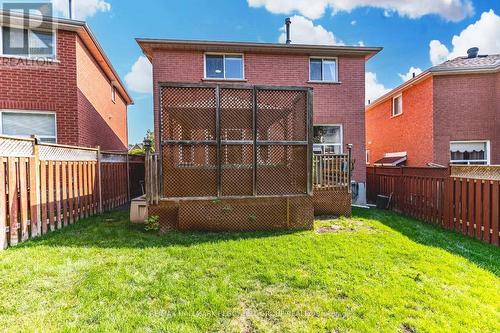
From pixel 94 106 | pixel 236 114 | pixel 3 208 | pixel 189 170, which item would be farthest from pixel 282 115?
pixel 94 106

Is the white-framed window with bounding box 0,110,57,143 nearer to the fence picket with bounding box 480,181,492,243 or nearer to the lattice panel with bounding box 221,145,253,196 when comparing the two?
the lattice panel with bounding box 221,145,253,196

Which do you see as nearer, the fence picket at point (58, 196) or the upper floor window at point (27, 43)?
the fence picket at point (58, 196)

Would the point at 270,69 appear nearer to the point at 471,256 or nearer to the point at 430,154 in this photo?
the point at 430,154

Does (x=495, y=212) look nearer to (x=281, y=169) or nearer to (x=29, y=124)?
(x=281, y=169)

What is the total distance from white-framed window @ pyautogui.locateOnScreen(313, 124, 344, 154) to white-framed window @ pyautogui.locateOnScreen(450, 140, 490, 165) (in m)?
5.14

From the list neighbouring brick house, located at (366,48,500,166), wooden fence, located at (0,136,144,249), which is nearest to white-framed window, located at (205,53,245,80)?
wooden fence, located at (0,136,144,249)

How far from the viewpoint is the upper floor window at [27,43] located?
8.27m

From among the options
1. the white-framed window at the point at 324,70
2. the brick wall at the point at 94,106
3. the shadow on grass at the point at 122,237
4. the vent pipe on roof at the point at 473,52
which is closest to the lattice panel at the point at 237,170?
the shadow on grass at the point at 122,237

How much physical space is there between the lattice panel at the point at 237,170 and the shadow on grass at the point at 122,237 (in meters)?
0.94

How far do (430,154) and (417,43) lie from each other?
1130 cm

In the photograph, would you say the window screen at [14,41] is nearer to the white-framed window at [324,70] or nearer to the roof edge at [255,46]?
the roof edge at [255,46]

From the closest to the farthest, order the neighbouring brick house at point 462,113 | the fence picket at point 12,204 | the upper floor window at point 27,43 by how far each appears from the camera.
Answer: the fence picket at point 12,204
the upper floor window at point 27,43
the neighbouring brick house at point 462,113

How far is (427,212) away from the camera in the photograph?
25.2ft

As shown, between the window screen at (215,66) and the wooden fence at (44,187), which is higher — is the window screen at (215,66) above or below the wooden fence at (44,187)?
above
